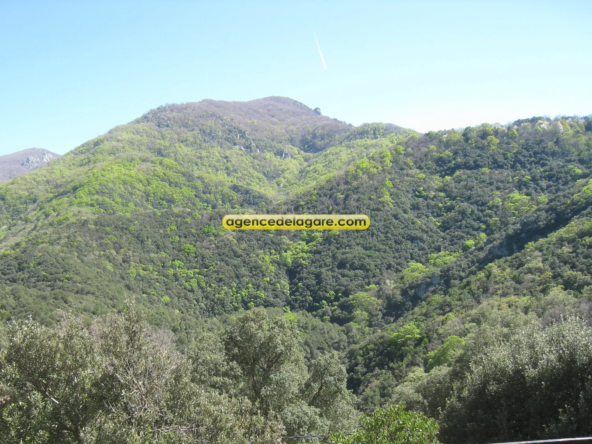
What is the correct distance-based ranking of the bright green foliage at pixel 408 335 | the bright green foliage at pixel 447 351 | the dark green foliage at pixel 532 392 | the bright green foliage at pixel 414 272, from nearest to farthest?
the dark green foliage at pixel 532 392 < the bright green foliage at pixel 447 351 < the bright green foliage at pixel 408 335 < the bright green foliage at pixel 414 272

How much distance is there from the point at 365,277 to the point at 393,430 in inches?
2525

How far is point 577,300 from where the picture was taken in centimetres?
2708

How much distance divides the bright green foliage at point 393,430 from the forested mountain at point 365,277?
28 centimetres

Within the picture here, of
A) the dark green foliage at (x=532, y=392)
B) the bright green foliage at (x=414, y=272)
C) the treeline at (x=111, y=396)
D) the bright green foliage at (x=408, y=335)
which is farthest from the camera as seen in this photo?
the bright green foliage at (x=414, y=272)

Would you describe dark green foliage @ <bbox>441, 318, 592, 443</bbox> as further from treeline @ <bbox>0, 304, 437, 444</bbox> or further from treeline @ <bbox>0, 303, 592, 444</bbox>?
treeline @ <bbox>0, 304, 437, 444</bbox>

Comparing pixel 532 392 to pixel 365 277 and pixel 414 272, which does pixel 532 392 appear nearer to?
pixel 414 272

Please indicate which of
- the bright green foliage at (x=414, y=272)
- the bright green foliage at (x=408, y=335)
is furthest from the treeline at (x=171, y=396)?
the bright green foliage at (x=414, y=272)

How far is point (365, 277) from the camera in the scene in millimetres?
72625

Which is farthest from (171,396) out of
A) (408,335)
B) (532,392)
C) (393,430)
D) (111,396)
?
(408,335)

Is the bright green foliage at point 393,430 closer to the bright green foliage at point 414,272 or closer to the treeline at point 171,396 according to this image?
the treeline at point 171,396

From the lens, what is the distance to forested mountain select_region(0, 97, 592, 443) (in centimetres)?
1254


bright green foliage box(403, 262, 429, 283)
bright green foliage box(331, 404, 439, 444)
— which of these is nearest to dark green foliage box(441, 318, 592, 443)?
bright green foliage box(331, 404, 439, 444)

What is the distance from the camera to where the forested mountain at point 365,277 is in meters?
12.5

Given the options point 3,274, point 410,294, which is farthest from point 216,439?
point 3,274
